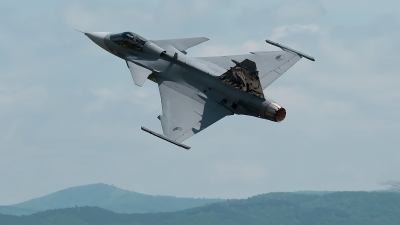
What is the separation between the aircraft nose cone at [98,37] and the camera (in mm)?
50353

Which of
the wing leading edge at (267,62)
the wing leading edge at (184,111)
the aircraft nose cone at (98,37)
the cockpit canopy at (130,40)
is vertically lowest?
the wing leading edge at (184,111)

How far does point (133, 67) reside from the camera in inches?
1826

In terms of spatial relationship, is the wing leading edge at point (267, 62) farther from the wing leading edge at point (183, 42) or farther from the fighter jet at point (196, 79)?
the wing leading edge at point (183, 42)

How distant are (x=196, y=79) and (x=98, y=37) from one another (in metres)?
9.92

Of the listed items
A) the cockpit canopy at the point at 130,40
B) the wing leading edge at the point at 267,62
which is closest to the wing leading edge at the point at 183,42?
the cockpit canopy at the point at 130,40

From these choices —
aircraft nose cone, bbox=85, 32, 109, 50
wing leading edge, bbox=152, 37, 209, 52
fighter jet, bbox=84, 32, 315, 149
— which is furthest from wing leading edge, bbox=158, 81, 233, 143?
aircraft nose cone, bbox=85, 32, 109, 50

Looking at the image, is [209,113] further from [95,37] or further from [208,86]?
[95,37]

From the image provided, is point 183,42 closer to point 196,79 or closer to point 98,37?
point 98,37

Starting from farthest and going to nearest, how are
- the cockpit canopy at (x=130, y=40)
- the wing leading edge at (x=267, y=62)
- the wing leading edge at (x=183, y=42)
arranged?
the wing leading edge at (x=183, y=42) → the cockpit canopy at (x=130, y=40) → the wing leading edge at (x=267, y=62)

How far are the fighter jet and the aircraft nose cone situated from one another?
33 centimetres

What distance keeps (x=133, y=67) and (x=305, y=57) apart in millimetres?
12738

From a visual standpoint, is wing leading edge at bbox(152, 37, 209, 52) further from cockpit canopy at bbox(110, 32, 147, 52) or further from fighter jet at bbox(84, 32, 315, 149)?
cockpit canopy at bbox(110, 32, 147, 52)

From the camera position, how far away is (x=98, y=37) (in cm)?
5053

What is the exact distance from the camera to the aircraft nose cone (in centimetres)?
5035
